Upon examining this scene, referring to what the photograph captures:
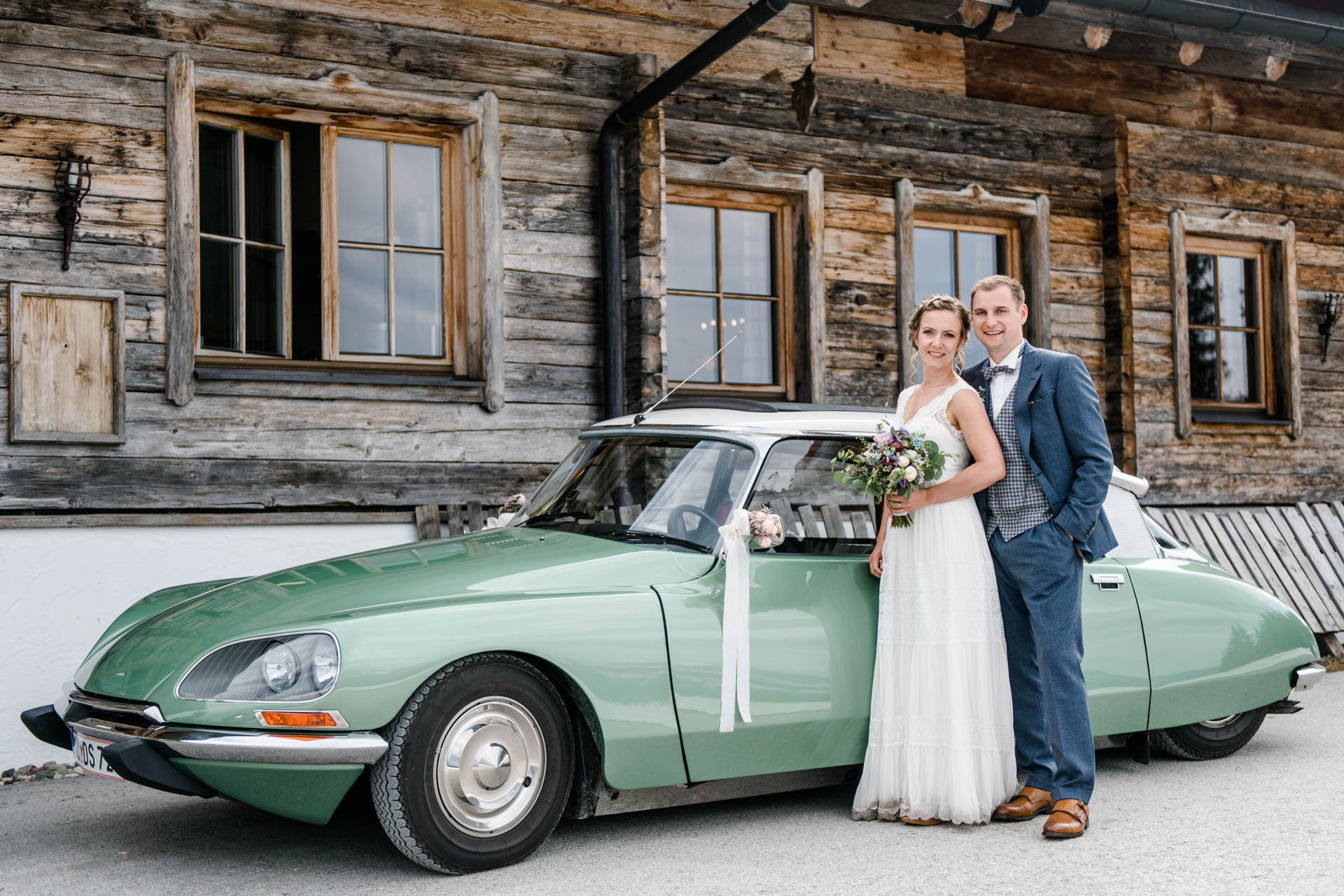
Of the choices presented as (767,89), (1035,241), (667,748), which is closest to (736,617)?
(667,748)

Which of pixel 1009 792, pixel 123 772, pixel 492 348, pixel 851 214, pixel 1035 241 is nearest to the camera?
pixel 123 772

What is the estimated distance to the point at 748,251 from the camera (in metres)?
9.31

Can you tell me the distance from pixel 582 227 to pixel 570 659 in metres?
4.41

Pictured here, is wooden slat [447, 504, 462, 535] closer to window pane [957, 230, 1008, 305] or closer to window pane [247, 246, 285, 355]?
window pane [247, 246, 285, 355]

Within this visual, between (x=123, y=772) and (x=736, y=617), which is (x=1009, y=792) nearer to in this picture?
(x=736, y=617)

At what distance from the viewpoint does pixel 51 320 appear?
6668 mm

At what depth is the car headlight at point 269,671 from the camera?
4.02 meters

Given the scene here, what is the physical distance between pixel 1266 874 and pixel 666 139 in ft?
19.5

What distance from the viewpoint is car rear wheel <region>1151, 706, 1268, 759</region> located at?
19.9 ft

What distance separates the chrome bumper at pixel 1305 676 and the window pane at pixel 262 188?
18.7ft

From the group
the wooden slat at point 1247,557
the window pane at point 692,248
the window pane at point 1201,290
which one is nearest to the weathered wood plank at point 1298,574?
the wooden slat at point 1247,557

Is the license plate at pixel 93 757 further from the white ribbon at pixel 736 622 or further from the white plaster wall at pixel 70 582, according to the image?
the white plaster wall at pixel 70 582

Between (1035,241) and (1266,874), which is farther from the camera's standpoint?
(1035,241)

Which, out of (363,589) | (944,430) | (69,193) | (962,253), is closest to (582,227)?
(69,193)
